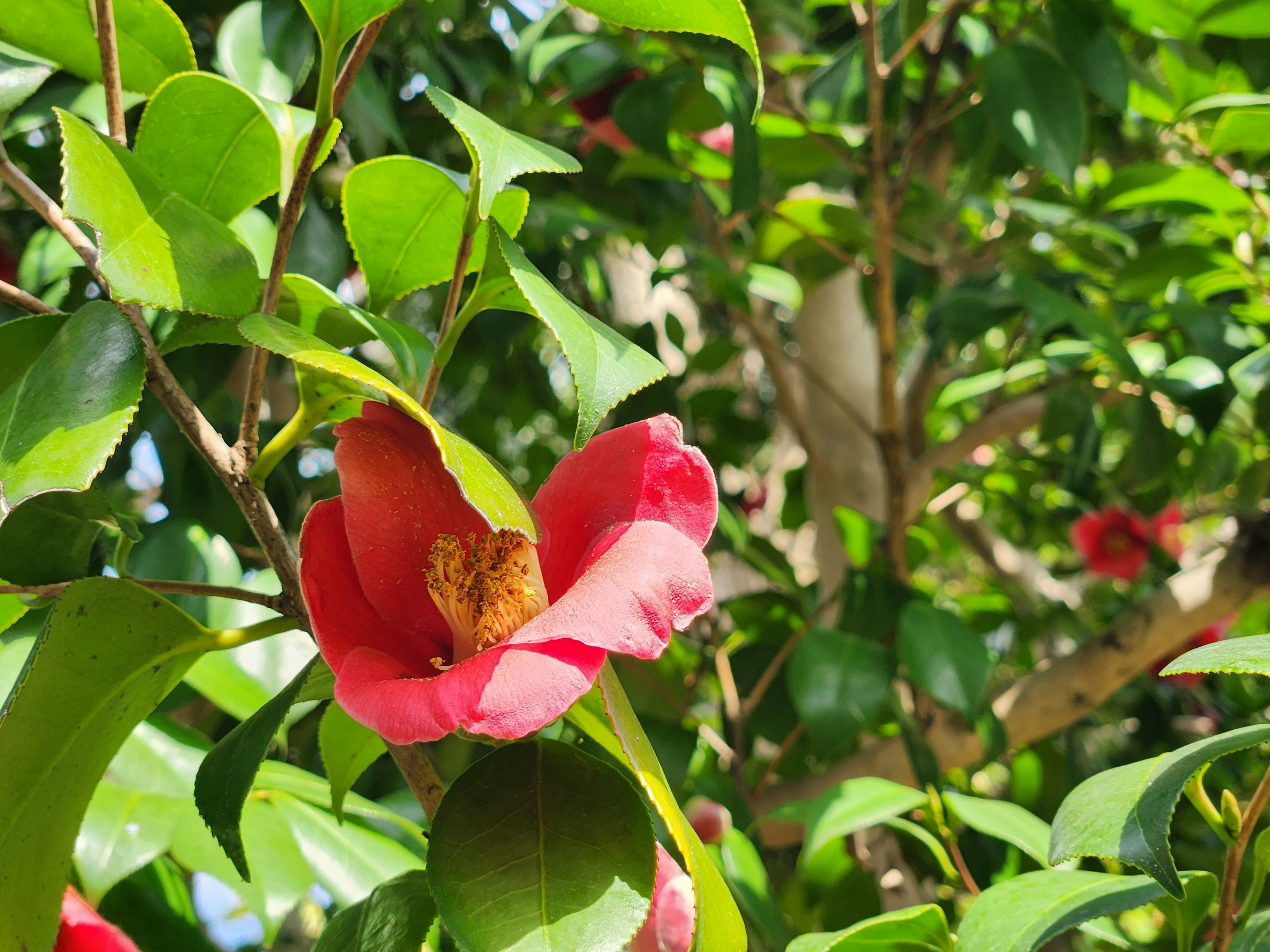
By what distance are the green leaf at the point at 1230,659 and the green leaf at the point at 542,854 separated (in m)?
0.19

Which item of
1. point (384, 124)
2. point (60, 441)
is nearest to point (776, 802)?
point (384, 124)

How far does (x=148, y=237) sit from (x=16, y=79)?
8.1 inches

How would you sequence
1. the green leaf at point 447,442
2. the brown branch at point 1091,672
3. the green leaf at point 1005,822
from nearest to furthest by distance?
the green leaf at point 447,442 → the green leaf at point 1005,822 → the brown branch at point 1091,672

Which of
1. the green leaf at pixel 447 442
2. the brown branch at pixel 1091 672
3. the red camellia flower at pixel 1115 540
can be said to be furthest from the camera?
the red camellia flower at pixel 1115 540

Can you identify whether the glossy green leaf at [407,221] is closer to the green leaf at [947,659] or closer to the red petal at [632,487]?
the red petal at [632,487]

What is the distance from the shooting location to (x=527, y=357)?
1.38 m

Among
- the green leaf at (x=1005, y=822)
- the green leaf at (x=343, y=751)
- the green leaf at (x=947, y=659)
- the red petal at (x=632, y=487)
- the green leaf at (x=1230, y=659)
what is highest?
the red petal at (x=632, y=487)

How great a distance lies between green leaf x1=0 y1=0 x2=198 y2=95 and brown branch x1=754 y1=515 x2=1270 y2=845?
2.54 feet

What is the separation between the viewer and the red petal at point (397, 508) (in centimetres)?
36

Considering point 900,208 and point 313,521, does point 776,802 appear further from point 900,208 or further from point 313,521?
point 313,521

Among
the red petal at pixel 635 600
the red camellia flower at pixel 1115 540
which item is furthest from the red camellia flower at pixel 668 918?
the red camellia flower at pixel 1115 540

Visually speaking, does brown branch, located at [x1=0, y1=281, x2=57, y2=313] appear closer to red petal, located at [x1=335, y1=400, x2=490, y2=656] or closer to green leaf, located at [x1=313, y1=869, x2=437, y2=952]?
red petal, located at [x1=335, y1=400, x2=490, y2=656]

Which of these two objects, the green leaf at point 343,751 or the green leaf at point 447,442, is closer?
the green leaf at point 447,442

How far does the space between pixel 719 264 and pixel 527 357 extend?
0.47m
